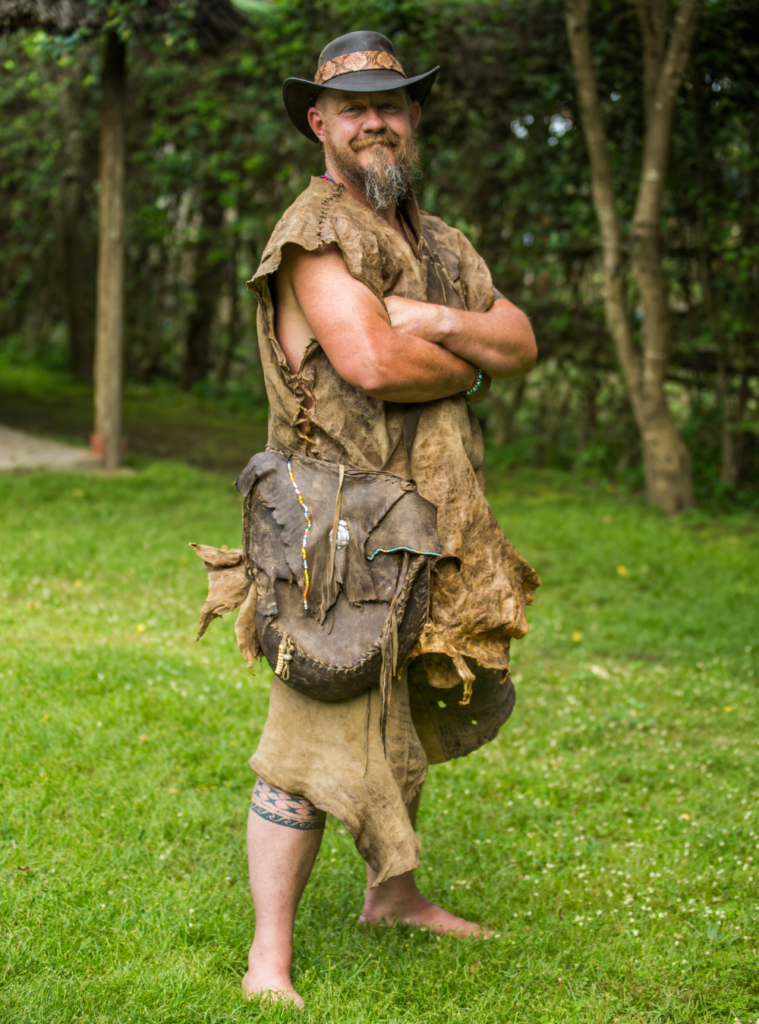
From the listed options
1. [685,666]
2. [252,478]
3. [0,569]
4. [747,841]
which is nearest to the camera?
[252,478]

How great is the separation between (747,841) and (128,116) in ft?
39.3

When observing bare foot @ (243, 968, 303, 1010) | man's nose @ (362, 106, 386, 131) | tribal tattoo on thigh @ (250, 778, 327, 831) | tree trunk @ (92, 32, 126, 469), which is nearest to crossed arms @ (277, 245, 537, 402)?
man's nose @ (362, 106, 386, 131)

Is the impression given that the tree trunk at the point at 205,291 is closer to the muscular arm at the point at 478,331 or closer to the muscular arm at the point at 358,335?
the muscular arm at the point at 478,331

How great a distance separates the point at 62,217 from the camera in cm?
1309

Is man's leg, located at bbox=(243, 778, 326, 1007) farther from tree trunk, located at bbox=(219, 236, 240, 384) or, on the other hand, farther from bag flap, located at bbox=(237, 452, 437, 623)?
tree trunk, located at bbox=(219, 236, 240, 384)

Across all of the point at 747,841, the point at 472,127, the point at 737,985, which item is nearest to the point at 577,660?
the point at 747,841

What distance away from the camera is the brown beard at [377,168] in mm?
2303

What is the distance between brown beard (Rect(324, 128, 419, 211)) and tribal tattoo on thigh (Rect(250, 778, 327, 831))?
1.45 m

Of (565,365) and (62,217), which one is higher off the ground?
(62,217)

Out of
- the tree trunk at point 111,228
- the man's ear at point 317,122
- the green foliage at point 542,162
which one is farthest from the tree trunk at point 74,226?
the man's ear at point 317,122

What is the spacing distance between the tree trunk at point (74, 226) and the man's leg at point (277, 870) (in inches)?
455

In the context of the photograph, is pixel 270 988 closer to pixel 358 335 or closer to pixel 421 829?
pixel 421 829

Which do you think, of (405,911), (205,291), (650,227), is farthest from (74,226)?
(405,911)

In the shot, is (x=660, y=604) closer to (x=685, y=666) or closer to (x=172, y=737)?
(x=685, y=666)
